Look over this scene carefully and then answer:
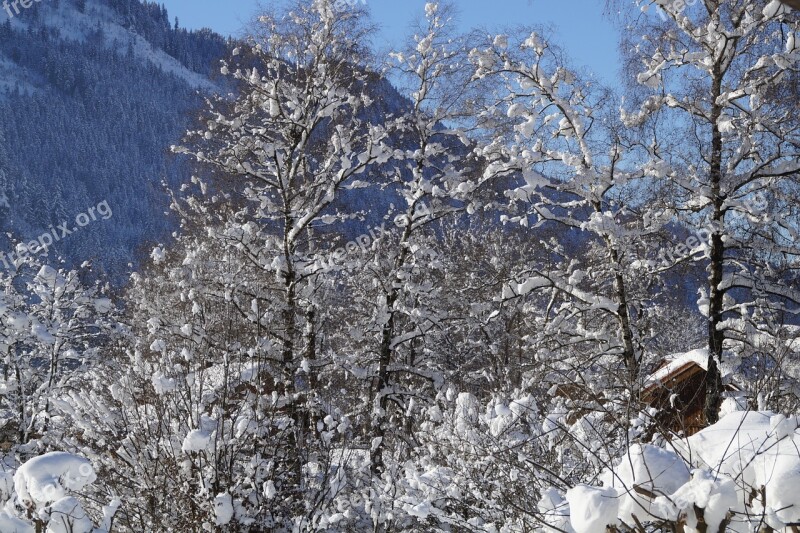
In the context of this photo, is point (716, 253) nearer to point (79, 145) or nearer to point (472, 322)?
point (472, 322)

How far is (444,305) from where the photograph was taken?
39.7 feet

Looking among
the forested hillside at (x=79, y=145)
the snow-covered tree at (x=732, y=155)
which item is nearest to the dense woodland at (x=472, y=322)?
the snow-covered tree at (x=732, y=155)

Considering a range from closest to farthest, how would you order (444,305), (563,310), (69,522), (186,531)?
1. (69,522)
2. (186,531)
3. (563,310)
4. (444,305)

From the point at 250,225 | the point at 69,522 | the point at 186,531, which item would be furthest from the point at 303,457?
the point at 250,225

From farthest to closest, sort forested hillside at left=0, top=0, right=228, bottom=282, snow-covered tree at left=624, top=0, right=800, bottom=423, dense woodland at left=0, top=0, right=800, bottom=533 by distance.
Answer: forested hillside at left=0, top=0, right=228, bottom=282
snow-covered tree at left=624, top=0, right=800, bottom=423
dense woodland at left=0, top=0, right=800, bottom=533

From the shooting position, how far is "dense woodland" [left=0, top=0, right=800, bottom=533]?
3215 millimetres

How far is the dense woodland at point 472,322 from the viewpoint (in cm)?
321

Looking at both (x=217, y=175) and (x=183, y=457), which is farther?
(x=217, y=175)

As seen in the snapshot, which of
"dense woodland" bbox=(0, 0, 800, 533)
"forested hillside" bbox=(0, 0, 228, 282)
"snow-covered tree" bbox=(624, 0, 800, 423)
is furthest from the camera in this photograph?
"forested hillside" bbox=(0, 0, 228, 282)

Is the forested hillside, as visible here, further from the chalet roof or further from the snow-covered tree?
the snow-covered tree

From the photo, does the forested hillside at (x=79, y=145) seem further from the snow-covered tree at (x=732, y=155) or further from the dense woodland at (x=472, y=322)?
the snow-covered tree at (x=732, y=155)

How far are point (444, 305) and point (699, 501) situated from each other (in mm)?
10196

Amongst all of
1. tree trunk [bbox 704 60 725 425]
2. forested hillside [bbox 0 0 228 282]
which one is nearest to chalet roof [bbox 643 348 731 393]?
tree trunk [bbox 704 60 725 425]

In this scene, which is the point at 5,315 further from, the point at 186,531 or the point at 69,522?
the point at 69,522
